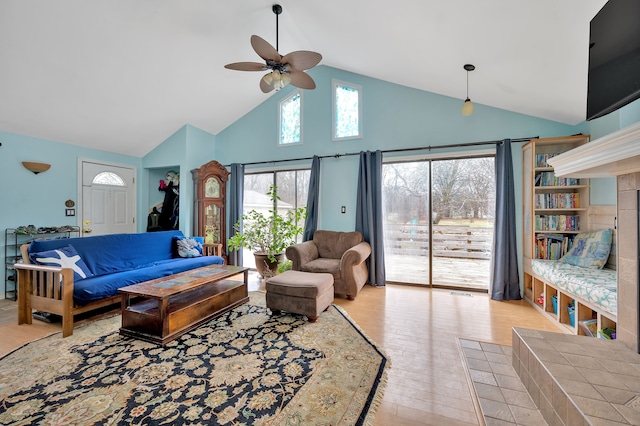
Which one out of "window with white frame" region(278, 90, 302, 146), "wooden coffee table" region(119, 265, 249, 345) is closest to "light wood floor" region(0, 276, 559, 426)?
"wooden coffee table" region(119, 265, 249, 345)

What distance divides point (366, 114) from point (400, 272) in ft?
8.67

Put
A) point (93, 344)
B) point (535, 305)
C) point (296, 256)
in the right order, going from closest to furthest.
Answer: point (93, 344), point (535, 305), point (296, 256)

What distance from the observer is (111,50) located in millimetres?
3143

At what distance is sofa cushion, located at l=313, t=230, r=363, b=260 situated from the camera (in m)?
4.18

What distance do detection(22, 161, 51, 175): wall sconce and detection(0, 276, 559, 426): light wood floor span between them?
1827 mm

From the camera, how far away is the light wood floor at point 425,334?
160 cm

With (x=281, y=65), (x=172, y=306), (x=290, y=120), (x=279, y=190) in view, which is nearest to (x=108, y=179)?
(x=279, y=190)

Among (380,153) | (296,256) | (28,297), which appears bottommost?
(28,297)

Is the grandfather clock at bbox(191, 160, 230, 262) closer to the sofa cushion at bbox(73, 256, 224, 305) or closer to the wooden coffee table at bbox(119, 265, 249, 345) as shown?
the sofa cushion at bbox(73, 256, 224, 305)

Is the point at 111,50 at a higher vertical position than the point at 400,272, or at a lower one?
higher

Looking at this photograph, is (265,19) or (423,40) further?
(265,19)

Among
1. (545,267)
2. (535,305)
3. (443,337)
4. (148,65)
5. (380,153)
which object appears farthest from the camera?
(380,153)

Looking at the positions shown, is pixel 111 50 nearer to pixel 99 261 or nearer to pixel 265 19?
pixel 265 19

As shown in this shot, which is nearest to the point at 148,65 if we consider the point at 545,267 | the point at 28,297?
the point at 28,297
